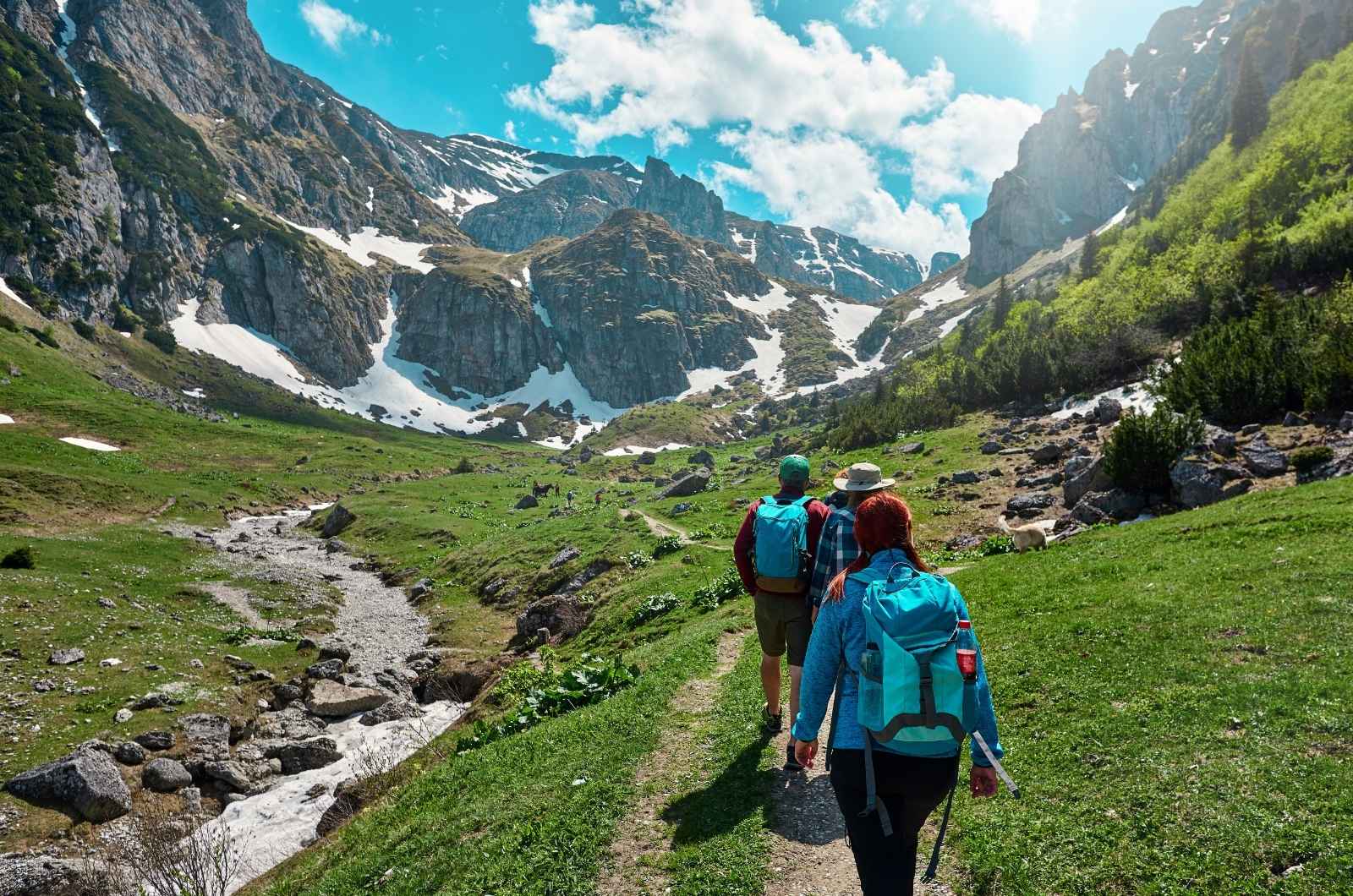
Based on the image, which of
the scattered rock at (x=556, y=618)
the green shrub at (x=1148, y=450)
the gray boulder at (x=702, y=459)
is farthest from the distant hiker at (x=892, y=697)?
the gray boulder at (x=702, y=459)

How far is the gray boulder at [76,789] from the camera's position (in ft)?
54.6

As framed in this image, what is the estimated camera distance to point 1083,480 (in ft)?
99.1

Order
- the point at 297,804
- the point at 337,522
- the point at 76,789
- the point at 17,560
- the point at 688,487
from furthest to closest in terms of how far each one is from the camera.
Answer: the point at 337,522 → the point at 688,487 → the point at 17,560 → the point at 297,804 → the point at 76,789

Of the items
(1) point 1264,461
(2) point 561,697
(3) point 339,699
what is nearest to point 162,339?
(3) point 339,699

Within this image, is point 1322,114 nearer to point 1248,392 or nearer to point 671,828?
point 1248,392

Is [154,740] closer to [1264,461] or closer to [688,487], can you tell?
[1264,461]

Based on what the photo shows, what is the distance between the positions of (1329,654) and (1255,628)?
5.06 ft

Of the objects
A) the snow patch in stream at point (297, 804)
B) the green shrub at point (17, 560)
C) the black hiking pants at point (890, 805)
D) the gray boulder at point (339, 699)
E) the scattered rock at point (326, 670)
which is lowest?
the snow patch in stream at point (297, 804)

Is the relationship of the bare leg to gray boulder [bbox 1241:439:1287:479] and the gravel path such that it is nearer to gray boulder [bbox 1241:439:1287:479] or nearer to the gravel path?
the gravel path

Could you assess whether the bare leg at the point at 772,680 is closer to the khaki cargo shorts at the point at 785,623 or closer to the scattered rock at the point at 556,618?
the khaki cargo shorts at the point at 785,623

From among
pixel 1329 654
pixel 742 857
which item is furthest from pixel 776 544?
pixel 1329 654

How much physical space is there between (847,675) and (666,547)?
31.6m

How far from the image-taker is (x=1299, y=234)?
6366 cm

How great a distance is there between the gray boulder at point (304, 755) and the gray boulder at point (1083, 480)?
32.6 m
